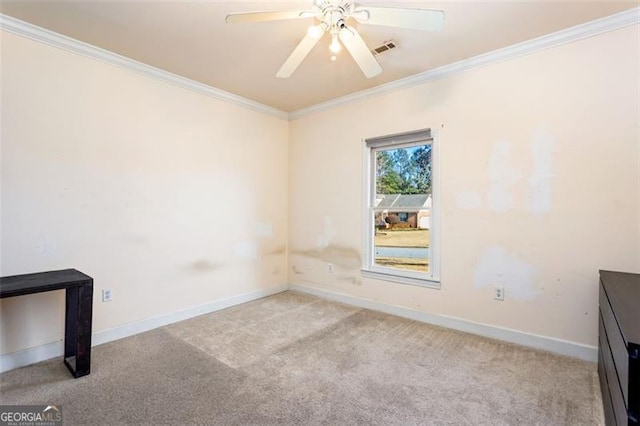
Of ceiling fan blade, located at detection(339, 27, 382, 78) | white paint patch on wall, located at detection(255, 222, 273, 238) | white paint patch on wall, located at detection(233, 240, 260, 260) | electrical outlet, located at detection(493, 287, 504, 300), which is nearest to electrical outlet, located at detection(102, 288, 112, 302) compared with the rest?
white paint patch on wall, located at detection(233, 240, 260, 260)

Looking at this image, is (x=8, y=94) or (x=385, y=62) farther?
(x=385, y=62)

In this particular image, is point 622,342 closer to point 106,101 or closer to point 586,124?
point 586,124

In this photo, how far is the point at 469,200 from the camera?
9.84ft

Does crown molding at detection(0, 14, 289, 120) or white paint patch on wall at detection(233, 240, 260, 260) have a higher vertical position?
crown molding at detection(0, 14, 289, 120)

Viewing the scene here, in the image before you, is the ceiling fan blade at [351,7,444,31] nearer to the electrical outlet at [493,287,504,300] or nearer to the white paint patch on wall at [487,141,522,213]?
the white paint patch on wall at [487,141,522,213]

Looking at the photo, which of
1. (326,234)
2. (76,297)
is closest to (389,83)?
(326,234)

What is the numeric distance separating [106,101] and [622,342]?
3.87 m

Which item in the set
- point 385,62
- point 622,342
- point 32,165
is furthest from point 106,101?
point 622,342

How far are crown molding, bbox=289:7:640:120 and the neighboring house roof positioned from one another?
1.21 metres

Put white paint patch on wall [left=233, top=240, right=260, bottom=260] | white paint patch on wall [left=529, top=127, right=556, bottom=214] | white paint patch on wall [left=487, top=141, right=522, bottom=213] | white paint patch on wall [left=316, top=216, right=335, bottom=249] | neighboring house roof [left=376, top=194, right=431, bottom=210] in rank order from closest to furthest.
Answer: white paint patch on wall [left=529, top=127, right=556, bottom=214] → white paint patch on wall [left=487, top=141, right=522, bottom=213] → neighboring house roof [left=376, top=194, right=431, bottom=210] → white paint patch on wall [left=233, top=240, right=260, bottom=260] → white paint patch on wall [left=316, top=216, right=335, bottom=249]

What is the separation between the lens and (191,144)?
3.42 metres

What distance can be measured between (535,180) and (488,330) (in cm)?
143

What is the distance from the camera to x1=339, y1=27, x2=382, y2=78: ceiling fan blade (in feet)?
6.39

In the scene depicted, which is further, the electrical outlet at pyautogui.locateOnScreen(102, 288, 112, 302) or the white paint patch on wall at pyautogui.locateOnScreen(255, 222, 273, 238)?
the white paint patch on wall at pyautogui.locateOnScreen(255, 222, 273, 238)
